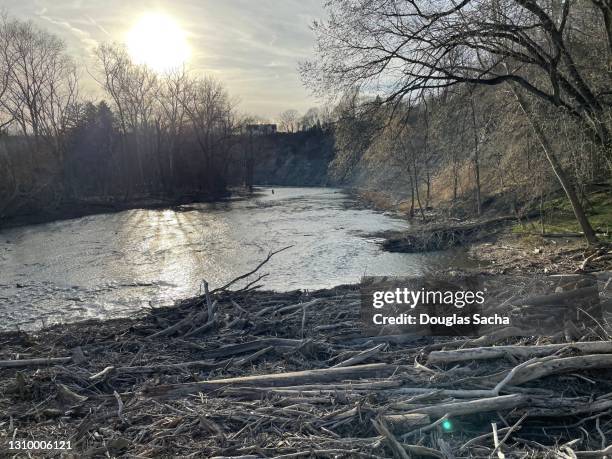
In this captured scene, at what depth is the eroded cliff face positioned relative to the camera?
10088 centimetres

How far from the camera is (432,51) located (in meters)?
10.7

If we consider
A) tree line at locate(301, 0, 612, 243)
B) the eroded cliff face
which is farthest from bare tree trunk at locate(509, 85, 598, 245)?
the eroded cliff face

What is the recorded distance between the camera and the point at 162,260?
1961 centimetres

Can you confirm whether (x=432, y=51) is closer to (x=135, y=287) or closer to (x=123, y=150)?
(x=135, y=287)

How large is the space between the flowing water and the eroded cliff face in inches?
2703

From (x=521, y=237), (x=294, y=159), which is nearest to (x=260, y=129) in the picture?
(x=294, y=159)

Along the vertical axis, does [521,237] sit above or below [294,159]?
below

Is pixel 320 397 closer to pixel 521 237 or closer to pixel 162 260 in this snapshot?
pixel 162 260

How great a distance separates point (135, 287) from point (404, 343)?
11.1m

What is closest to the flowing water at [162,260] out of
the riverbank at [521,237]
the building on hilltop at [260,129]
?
the riverbank at [521,237]

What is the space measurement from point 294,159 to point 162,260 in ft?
298

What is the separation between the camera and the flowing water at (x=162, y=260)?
44.2ft

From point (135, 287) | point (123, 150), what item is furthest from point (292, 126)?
point (135, 287)

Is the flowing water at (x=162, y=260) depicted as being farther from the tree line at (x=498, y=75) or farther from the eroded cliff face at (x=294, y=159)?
the eroded cliff face at (x=294, y=159)
